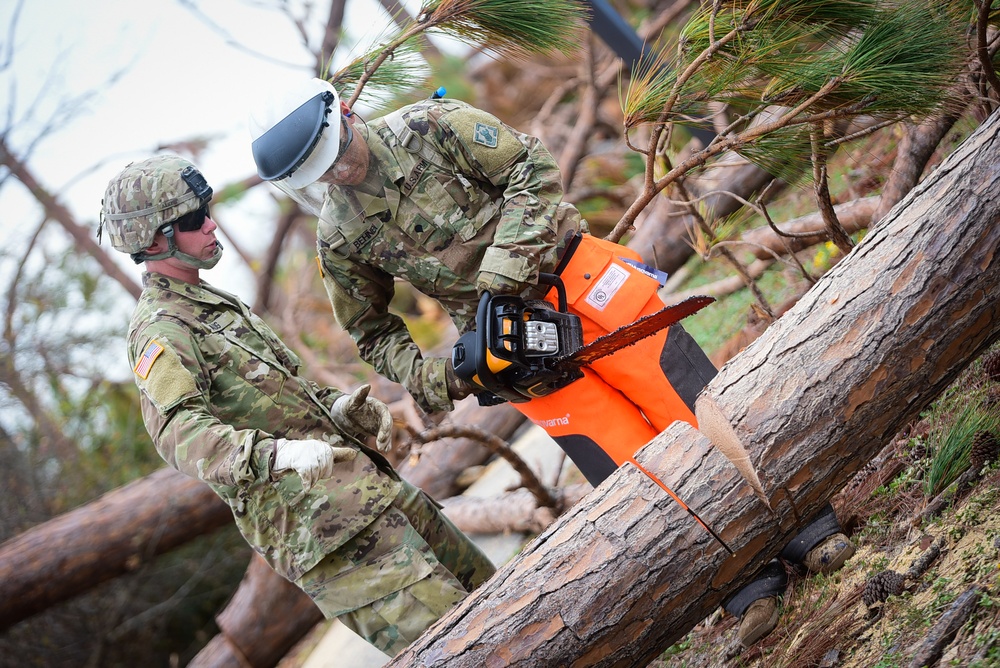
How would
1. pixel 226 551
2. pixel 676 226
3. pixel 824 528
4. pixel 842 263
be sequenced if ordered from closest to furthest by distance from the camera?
pixel 842 263 < pixel 824 528 < pixel 676 226 < pixel 226 551

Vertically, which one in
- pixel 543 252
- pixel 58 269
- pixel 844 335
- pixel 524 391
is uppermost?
pixel 58 269

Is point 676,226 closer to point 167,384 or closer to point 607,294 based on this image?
point 607,294

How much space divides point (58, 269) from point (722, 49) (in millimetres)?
6925

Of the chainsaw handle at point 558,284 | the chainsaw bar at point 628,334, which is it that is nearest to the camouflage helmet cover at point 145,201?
the chainsaw handle at point 558,284

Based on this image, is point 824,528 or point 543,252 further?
point 543,252

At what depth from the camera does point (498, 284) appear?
8.04ft

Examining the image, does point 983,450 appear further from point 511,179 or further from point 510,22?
point 510,22

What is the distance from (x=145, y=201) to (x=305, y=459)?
1061 millimetres

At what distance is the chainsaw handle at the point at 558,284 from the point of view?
8.44ft

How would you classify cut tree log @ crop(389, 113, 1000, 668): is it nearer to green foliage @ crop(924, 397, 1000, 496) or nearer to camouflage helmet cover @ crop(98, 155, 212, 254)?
green foliage @ crop(924, 397, 1000, 496)

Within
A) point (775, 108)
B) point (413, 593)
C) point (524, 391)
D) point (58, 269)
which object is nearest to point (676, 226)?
point (775, 108)

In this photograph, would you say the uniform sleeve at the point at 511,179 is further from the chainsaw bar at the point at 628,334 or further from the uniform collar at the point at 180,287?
the uniform collar at the point at 180,287

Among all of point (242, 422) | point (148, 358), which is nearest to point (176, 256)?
point (148, 358)

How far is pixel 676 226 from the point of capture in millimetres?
4660
